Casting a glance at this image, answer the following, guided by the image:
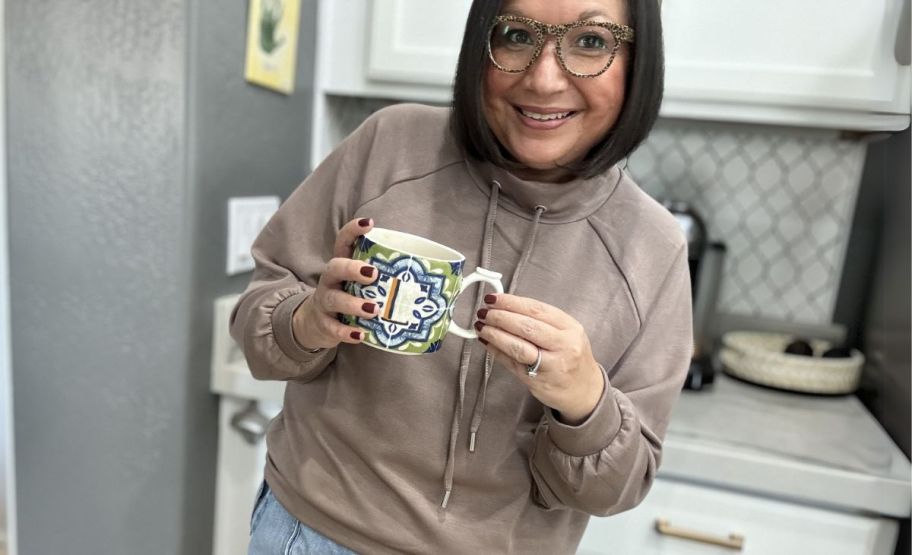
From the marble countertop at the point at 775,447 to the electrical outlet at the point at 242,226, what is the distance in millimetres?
69

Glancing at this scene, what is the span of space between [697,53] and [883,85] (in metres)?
0.31

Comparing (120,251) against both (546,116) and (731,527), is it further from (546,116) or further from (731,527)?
(731,527)

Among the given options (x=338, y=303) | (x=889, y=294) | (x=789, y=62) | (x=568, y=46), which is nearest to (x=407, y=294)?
(x=338, y=303)

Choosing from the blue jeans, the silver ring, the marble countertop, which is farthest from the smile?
the marble countertop

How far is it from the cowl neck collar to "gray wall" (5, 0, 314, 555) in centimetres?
56

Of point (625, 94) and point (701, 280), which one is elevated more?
point (625, 94)

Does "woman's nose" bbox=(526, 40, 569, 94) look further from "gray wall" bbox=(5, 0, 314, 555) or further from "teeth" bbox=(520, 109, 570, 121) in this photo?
"gray wall" bbox=(5, 0, 314, 555)

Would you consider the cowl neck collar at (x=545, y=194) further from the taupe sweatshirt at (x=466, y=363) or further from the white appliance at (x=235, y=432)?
the white appliance at (x=235, y=432)

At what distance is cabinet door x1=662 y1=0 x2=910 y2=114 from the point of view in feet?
3.67

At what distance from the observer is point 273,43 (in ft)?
3.94

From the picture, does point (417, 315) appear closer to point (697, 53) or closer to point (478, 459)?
point (478, 459)

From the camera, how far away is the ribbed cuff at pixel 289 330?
0.63 metres

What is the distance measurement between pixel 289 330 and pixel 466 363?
175 mm

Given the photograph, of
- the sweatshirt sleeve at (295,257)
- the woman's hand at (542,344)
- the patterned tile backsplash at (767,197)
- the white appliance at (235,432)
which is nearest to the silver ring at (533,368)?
the woman's hand at (542,344)
